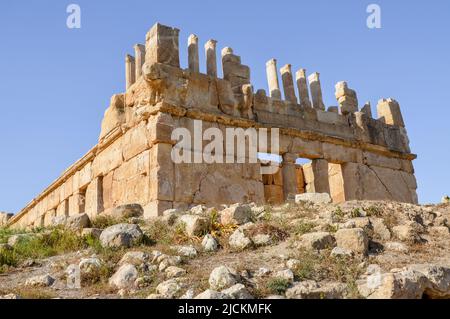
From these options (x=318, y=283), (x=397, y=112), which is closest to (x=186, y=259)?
(x=318, y=283)

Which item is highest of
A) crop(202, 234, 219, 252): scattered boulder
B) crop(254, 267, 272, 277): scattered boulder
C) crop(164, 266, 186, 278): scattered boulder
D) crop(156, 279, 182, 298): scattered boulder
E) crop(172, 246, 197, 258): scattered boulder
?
crop(202, 234, 219, 252): scattered boulder

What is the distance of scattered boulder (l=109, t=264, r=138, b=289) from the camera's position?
5.52 m

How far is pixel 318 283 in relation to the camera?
A: 5293 mm

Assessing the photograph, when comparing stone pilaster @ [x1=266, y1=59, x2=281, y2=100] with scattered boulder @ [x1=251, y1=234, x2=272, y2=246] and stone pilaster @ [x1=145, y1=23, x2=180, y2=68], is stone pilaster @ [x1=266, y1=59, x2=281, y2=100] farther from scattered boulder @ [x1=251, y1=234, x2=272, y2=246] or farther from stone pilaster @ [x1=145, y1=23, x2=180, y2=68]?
scattered boulder @ [x1=251, y1=234, x2=272, y2=246]

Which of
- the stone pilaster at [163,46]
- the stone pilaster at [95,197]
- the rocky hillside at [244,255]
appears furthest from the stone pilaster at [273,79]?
the rocky hillside at [244,255]

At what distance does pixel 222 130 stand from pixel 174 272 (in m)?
6.96

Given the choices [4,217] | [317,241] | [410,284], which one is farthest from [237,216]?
[4,217]

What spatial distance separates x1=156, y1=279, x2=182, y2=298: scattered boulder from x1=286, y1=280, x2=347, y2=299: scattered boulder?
105cm

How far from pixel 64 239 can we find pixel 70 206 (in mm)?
9047

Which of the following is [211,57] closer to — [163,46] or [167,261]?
[163,46]

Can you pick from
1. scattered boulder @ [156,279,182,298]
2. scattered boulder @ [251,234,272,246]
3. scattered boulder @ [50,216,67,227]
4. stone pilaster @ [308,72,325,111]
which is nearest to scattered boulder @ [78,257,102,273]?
scattered boulder @ [156,279,182,298]

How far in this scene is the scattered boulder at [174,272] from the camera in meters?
5.62

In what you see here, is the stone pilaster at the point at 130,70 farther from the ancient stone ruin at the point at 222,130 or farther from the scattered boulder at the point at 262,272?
the scattered boulder at the point at 262,272

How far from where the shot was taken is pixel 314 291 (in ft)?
16.2
